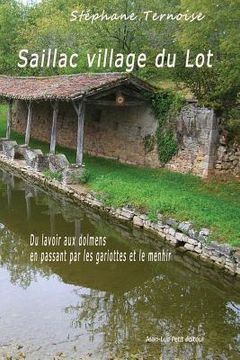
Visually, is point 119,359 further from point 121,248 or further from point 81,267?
point 121,248

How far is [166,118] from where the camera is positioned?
17234mm

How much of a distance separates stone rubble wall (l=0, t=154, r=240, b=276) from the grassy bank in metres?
0.21

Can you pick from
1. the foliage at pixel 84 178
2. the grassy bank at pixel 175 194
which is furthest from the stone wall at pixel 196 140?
the foliage at pixel 84 178

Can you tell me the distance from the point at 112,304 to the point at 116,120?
12118 millimetres

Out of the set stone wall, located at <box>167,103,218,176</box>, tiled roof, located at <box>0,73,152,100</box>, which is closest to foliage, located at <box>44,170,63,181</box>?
tiled roof, located at <box>0,73,152,100</box>

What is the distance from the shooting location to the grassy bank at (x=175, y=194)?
1134 cm

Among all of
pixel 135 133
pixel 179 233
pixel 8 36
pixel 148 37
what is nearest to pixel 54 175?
pixel 135 133

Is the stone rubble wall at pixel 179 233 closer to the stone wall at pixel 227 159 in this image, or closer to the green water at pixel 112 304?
the green water at pixel 112 304

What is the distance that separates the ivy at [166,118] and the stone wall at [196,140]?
0.84ft

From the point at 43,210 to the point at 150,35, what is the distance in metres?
11.8

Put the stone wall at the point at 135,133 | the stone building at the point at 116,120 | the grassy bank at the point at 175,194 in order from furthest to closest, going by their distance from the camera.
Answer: the stone building at the point at 116,120, the stone wall at the point at 135,133, the grassy bank at the point at 175,194

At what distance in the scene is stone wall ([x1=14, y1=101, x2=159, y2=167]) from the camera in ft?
60.2

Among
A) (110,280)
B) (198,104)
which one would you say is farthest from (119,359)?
(198,104)

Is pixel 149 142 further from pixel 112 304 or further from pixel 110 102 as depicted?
pixel 112 304
